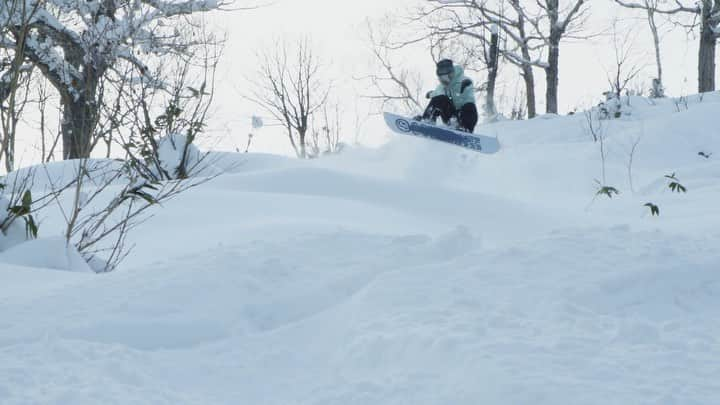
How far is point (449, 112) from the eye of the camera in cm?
827

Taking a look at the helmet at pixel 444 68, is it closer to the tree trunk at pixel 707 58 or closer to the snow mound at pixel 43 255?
the snow mound at pixel 43 255

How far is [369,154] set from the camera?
9617 mm

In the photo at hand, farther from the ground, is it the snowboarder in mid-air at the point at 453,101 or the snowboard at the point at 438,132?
the snowboarder in mid-air at the point at 453,101

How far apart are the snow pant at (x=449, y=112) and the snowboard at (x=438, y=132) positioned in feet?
0.47

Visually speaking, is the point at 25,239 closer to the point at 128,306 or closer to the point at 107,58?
the point at 107,58

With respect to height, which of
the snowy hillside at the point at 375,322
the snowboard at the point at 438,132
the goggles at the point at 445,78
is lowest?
the snowy hillside at the point at 375,322

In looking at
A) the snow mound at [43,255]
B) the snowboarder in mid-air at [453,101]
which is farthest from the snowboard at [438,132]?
the snow mound at [43,255]

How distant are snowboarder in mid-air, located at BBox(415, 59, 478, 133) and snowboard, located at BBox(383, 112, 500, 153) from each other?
128 millimetres

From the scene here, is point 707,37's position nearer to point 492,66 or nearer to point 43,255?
point 492,66

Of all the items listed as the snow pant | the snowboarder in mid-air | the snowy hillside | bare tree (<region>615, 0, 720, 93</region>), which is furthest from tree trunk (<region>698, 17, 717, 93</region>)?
the snowy hillside

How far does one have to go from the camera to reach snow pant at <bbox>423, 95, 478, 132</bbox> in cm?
818

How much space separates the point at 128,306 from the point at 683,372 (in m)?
2.03

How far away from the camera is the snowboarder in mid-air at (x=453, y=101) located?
8156 mm

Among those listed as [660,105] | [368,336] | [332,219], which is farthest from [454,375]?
[660,105]
